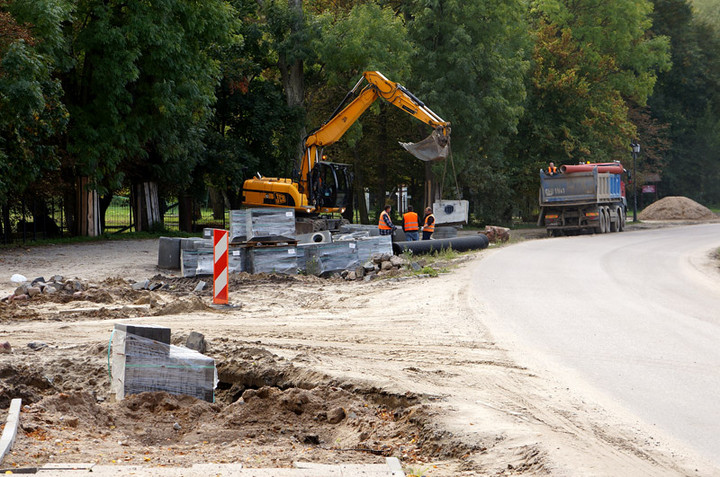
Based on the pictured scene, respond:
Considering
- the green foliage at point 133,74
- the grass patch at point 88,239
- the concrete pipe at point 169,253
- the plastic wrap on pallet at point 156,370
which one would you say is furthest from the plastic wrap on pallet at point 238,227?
the plastic wrap on pallet at point 156,370

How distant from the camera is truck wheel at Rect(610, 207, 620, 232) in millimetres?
36750

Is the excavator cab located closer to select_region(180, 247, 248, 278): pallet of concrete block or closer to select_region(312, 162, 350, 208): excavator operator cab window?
select_region(312, 162, 350, 208): excavator operator cab window

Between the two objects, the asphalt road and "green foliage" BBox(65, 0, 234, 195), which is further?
"green foliage" BBox(65, 0, 234, 195)

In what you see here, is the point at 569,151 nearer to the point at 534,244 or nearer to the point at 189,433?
the point at 534,244

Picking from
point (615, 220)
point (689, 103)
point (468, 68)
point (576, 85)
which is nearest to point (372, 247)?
point (468, 68)

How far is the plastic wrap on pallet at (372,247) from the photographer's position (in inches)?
722

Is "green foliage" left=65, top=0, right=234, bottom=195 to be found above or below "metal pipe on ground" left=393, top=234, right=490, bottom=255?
above

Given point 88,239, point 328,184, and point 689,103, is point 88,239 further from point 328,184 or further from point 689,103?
point 689,103

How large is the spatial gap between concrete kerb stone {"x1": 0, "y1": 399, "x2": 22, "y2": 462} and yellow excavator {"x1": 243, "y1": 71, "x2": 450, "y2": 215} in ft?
62.3

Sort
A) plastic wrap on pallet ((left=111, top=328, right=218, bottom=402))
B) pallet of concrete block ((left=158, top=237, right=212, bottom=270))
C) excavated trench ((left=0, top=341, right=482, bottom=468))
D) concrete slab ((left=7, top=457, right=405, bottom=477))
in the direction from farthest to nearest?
pallet of concrete block ((left=158, top=237, right=212, bottom=270)) → plastic wrap on pallet ((left=111, top=328, right=218, bottom=402)) → excavated trench ((left=0, top=341, right=482, bottom=468)) → concrete slab ((left=7, top=457, right=405, bottom=477))

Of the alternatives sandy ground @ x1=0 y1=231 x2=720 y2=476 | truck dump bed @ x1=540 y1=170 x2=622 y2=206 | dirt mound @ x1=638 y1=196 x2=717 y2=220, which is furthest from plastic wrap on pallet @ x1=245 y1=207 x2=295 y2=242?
dirt mound @ x1=638 y1=196 x2=717 y2=220

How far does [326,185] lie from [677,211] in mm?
34890

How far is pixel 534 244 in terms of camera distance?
2575cm

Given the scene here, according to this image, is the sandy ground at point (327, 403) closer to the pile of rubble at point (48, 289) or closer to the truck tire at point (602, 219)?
the pile of rubble at point (48, 289)
